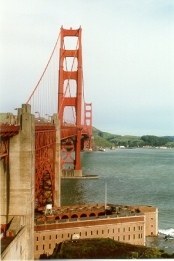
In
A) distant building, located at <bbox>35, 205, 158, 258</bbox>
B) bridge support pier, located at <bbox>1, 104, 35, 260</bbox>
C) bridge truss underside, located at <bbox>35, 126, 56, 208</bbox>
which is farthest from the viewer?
bridge truss underside, located at <bbox>35, 126, 56, 208</bbox>

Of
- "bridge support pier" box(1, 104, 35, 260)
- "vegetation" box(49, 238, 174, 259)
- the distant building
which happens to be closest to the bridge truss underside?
the distant building

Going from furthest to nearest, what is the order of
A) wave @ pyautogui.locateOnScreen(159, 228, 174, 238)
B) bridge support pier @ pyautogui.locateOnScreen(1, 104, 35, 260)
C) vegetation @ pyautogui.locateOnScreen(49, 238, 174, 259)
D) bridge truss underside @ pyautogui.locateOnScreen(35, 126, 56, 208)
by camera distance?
wave @ pyautogui.locateOnScreen(159, 228, 174, 238), bridge truss underside @ pyautogui.locateOnScreen(35, 126, 56, 208), vegetation @ pyautogui.locateOnScreen(49, 238, 174, 259), bridge support pier @ pyautogui.locateOnScreen(1, 104, 35, 260)

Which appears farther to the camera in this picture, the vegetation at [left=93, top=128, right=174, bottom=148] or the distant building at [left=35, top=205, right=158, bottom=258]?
the vegetation at [left=93, top=128, right=174, bottom=148]

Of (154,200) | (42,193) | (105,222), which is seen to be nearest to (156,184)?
(154,200)

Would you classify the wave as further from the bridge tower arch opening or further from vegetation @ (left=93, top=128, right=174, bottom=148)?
vegetation @ (left=93, top=128, right=174, bottom=148)

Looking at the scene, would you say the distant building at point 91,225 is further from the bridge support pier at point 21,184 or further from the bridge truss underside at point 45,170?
the bridge support pier at point 21,184

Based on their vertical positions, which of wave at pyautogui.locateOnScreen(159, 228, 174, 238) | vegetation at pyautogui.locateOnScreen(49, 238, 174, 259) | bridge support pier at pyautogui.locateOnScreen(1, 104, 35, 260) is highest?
bridge support pier at pyautogui.locateOnScreen(1, 104, 35, 260)

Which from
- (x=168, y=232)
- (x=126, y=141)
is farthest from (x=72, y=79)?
(x=126, y=141)

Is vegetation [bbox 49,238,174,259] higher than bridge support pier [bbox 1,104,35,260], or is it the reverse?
bridge support pier [bbox 1,104,35,260]

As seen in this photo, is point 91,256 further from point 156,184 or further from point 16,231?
point 156,184
